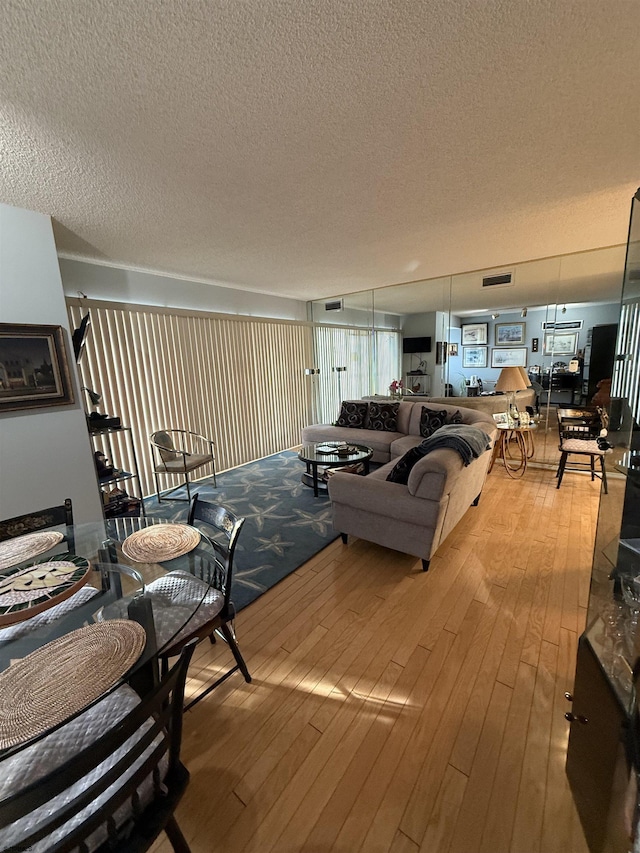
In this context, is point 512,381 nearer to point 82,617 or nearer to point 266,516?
point 266,516

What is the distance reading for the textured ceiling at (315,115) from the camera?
111cm

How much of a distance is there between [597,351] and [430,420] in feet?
6.95

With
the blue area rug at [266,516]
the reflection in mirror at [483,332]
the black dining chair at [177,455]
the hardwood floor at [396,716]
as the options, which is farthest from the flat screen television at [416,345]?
the hardwood floor at [396,716]

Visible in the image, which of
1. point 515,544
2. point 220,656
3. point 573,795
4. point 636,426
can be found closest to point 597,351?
point 515,544

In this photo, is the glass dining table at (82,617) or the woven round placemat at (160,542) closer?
the glass dining table at (82,617)

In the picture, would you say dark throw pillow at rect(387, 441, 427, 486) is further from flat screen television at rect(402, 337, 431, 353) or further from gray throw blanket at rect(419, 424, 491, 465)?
flat screen television at rect(402, 337, 431, 353)

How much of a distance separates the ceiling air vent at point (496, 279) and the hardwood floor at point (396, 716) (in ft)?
11.4

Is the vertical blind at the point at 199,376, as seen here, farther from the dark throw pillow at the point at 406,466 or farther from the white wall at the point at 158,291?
the dark throw pillow at the point at 406,466

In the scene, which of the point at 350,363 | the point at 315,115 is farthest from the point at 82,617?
the point at 350,363

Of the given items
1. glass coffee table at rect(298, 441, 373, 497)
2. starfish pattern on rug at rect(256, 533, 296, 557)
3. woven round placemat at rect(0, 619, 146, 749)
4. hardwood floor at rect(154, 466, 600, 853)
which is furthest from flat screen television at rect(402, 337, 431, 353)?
woven round placemat at rect(0, 619, 146, 749)

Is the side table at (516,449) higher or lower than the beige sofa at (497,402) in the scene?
lower

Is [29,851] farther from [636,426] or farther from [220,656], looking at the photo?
[636,426]

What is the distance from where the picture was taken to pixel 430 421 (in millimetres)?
4543

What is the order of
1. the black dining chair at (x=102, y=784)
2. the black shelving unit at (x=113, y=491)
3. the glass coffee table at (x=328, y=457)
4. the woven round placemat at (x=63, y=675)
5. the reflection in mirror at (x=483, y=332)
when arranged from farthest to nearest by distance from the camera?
the reflection in mirror at (x=483, y=332) < the glass coffee table at (x=328, y=457) < the black shelving unit at (x=113, y=491) < the woven round placemat at (x=63, y=675) < the black dining chair at (x=102, y=784)
